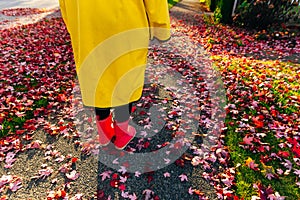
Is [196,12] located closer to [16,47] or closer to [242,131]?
[16,47]

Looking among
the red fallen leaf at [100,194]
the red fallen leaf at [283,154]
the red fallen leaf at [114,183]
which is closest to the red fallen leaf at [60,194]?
the red fallen leaf at [100,194]

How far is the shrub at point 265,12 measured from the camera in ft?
25.3

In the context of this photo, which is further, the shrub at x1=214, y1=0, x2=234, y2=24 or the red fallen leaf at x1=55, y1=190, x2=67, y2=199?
the shrub at x1=214, y1=0, x2=234, y2=24

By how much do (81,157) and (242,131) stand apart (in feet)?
7.43

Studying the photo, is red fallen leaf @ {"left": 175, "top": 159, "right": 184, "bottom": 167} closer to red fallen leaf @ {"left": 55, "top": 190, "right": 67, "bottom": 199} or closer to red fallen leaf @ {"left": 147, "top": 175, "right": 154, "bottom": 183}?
red fallen leaf @ {"left": 147, "top": 175, "right": 154, "bottom": 183}

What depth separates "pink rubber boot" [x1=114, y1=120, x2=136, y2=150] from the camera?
2783 mm

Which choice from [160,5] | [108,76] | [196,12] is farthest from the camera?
[196,12]

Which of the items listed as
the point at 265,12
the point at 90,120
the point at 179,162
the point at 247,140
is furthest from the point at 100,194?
the point at 265,12

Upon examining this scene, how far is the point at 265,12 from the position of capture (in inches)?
304

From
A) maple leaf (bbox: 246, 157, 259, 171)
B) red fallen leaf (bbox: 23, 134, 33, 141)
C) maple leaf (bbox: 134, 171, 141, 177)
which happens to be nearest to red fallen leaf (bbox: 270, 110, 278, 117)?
maple leaf (bbox: 246, 157, 259, 171)

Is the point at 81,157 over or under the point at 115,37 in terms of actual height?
under

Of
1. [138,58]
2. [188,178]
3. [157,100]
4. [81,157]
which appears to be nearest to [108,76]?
[138,58]

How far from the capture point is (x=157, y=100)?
160 inches

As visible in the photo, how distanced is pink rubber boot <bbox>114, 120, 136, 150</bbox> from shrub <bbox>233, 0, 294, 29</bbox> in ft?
23.5
